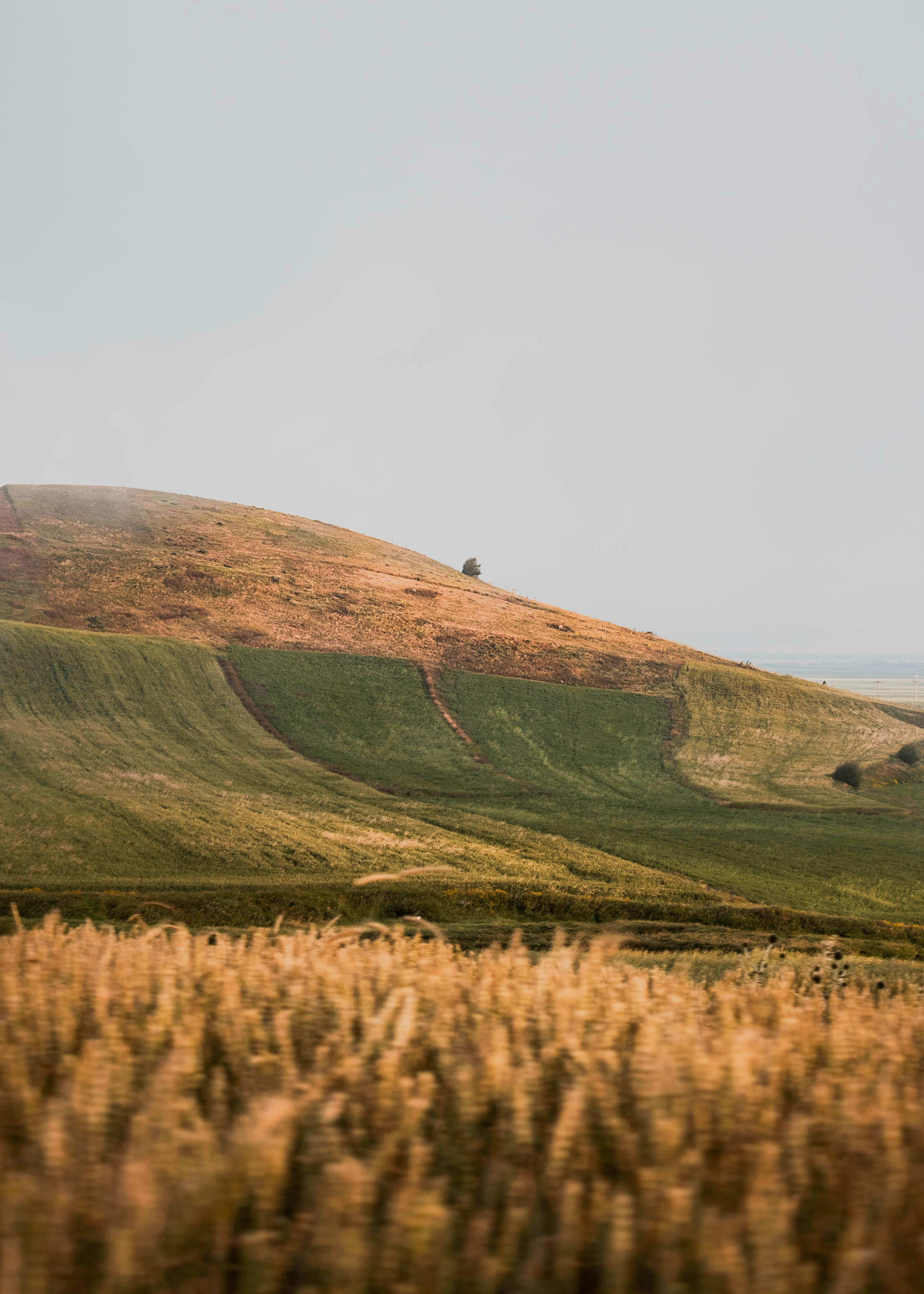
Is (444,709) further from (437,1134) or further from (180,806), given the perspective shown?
(437,1134)

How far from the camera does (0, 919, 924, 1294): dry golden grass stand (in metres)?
1.95

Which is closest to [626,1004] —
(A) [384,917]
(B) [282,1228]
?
(B) [282,1228]

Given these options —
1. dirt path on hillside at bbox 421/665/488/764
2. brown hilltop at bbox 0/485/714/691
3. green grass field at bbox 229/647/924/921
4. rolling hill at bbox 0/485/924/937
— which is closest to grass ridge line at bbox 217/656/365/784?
rolling hill at bbox 0/485/924/937

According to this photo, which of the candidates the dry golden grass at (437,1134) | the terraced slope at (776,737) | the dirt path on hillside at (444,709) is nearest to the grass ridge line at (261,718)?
the dirt path on hillside at (444,709)

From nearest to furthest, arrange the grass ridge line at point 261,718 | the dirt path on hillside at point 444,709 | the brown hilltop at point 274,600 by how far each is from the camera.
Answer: the grass ridge line at point 261,718 → the dirt path on hillside at point 444,709 → the brown hilltop at point 274,600

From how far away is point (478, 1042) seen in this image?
127 inches

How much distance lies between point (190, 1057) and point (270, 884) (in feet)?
62.2

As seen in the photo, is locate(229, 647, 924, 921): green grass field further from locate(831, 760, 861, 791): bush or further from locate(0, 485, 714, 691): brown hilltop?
locate(0, 485, 714, 691): brown hilltop

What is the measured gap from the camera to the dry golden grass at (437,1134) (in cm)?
195

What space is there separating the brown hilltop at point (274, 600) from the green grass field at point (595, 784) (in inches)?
181

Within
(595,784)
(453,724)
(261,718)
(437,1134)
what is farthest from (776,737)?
(437,1134)

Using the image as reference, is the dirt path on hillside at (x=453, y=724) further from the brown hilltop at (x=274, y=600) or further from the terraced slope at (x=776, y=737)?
the terraced slope at (x=776, y=737)

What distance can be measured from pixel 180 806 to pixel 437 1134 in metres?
30.6

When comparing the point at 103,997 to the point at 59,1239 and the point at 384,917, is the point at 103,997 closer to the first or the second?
the point at 59,1239
